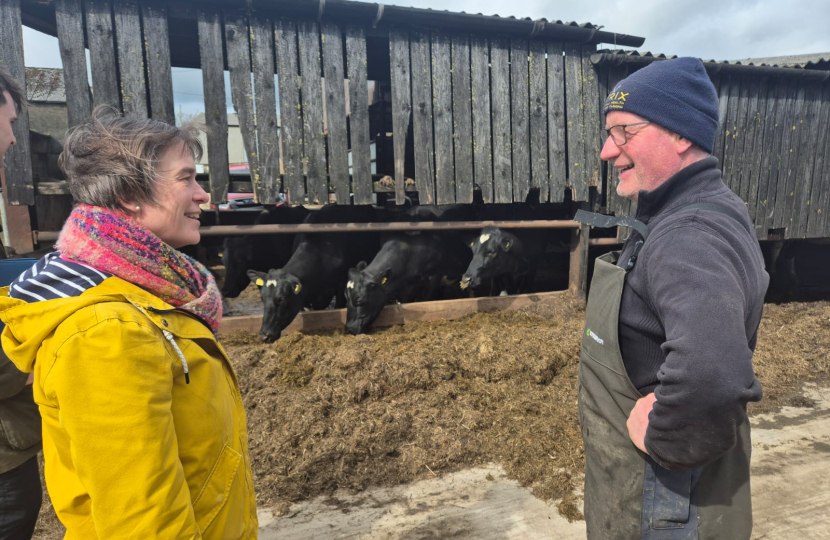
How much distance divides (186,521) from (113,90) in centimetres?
565

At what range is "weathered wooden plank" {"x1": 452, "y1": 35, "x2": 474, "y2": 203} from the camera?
6352mm

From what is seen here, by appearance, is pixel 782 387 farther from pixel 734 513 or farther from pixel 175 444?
pixel 175 444

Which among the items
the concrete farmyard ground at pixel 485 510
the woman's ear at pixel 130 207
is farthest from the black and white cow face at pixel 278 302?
the woman's ear at pixel 130 207

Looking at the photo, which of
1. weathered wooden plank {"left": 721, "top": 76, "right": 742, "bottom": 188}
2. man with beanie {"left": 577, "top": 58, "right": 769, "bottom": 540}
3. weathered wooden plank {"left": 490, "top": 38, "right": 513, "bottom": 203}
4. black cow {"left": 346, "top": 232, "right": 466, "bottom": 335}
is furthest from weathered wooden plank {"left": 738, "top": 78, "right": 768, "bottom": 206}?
man with beanie {"left": 577, "top": 58, "right": 769, "bottom": 540}

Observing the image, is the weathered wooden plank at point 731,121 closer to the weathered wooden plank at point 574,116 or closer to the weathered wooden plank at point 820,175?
the weathered wooden plank at point 820,175

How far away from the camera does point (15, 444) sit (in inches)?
67.9

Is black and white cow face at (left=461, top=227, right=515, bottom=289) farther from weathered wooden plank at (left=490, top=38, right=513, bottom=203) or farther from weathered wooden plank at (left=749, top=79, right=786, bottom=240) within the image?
weathered wooden plank at (left=749, top=79, right=786, bottom=240)

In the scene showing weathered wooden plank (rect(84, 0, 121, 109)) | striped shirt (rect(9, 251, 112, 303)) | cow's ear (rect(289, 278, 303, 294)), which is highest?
weathered wooden plank (rect(84, 0, 121, 109))

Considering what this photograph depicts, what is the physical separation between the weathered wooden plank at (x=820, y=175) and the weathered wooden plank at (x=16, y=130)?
11.1 m

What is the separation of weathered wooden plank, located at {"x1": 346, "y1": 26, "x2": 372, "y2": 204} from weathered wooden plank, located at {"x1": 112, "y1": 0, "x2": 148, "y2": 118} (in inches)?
93.2

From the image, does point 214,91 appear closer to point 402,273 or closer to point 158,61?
point 158,61

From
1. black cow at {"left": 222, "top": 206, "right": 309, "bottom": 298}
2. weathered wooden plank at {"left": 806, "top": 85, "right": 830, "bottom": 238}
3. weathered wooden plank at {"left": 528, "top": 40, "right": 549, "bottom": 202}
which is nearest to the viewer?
weathered wooden plank at {"left": 528, "top": 40, "right": 549, "bottom": 202}

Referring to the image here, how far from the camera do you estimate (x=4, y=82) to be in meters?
1.85

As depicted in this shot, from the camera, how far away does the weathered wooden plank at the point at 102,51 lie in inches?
203
